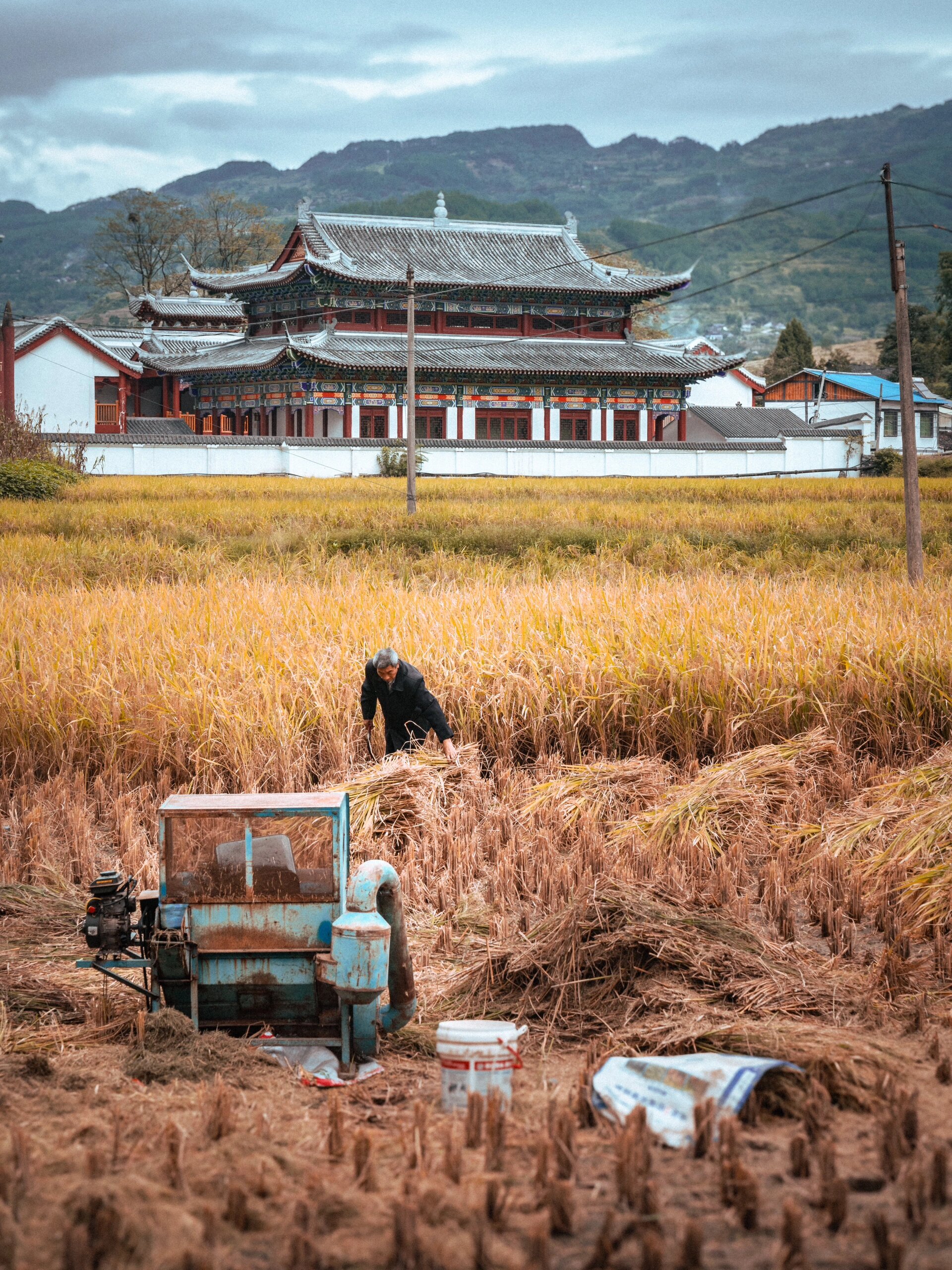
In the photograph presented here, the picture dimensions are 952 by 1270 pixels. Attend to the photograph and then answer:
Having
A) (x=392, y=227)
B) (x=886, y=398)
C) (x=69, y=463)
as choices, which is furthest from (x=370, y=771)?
(x=886, y=398)

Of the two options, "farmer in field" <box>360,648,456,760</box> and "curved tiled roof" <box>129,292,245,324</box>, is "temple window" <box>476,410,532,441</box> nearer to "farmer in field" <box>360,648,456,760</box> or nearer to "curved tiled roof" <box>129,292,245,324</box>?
"curved tiled roof" <box>129,292,245,324</box>

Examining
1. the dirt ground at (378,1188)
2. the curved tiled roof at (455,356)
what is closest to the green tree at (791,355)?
the curved tiled roof at (455,356)

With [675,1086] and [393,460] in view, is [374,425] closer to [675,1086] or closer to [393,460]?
[393,460]

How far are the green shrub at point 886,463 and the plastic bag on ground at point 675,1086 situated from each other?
3451 cm

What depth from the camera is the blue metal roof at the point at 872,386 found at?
4719 cm

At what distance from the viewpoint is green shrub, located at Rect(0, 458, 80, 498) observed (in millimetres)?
19625

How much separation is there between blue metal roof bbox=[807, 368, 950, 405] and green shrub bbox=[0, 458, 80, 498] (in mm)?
34773

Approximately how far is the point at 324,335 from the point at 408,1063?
32.2m

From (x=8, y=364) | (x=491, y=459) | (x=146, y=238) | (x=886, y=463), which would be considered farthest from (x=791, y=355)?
(x=8, y=364)

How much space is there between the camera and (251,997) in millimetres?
3934

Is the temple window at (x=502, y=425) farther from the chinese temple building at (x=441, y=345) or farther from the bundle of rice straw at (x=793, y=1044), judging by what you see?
the bundle of rice straw at (x=793, y=1044)

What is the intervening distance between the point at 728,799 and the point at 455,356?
1217 inches

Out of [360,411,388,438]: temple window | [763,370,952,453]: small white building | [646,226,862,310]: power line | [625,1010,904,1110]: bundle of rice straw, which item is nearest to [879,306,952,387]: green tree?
[763,370,952,453]: small white building

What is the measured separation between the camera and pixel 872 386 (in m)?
48.5
